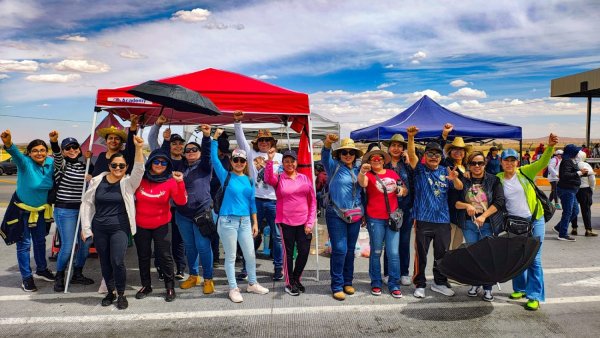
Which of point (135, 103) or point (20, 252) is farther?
point (135, 103)

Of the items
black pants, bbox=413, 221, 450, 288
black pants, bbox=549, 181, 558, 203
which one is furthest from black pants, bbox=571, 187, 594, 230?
black pants, bbox=413, 221, 450, 288

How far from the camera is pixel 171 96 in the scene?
405 centimetres

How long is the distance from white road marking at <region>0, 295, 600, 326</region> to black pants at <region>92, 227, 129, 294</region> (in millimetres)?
354

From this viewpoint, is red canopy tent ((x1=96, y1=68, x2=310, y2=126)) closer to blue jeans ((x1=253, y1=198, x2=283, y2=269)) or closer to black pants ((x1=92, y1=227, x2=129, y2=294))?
blue jeans ((x1=253, y1=198, x2=283, y2=269))

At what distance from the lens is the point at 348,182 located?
14.0ft

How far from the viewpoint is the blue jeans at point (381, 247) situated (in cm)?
430

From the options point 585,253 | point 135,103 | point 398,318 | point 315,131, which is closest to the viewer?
point 398,318

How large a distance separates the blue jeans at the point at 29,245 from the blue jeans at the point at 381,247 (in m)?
3.72

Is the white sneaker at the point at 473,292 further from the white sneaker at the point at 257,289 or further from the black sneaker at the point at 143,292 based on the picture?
the black sneaker at the point at 143,292

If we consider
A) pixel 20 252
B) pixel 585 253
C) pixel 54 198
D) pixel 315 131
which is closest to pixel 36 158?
pixel 54 198

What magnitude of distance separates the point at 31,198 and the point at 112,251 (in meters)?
1.32

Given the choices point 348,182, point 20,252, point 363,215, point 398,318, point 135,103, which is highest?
point 135,103

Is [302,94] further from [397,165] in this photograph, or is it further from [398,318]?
[398,318]

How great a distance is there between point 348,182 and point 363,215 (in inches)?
16.2
